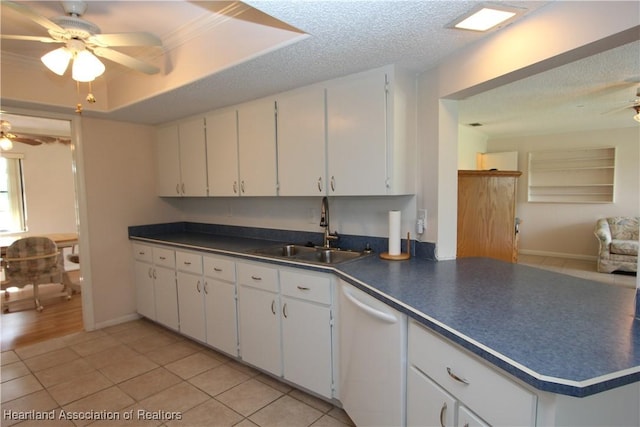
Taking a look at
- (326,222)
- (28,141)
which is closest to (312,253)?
(326,222)

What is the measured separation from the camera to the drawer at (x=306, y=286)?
2025 mm

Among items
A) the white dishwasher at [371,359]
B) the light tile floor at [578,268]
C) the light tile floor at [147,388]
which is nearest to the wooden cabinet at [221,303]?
the light tile floor at [147,388]

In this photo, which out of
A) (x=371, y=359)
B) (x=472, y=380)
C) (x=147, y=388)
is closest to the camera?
(x=472, y=380)

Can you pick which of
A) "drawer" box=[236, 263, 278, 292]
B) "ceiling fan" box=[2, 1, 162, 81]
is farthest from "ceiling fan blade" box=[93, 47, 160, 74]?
"drawer" box=[236, 263, 278, 292]

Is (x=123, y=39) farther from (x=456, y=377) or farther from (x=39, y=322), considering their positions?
(x=39, y=322)

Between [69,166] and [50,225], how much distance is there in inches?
42.4

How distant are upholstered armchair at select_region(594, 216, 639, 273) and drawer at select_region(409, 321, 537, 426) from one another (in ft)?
18.4

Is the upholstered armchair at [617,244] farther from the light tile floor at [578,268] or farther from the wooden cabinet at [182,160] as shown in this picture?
the wooden cabinet at [182,160]

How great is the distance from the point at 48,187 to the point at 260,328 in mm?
5473

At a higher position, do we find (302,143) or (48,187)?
(302,143)

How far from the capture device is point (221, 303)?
2.66 meters

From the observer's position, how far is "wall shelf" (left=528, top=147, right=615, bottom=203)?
5914mm

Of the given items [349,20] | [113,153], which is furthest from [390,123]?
[113,153]

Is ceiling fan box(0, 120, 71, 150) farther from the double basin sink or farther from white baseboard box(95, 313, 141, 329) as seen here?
the double basin sink
